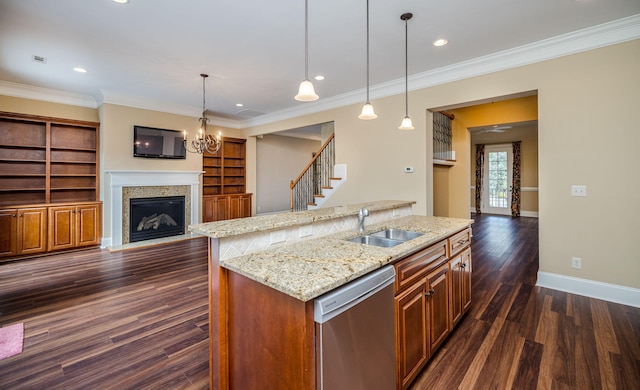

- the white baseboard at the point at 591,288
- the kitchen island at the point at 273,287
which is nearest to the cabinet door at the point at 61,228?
the kitchen island at the point at 273,287

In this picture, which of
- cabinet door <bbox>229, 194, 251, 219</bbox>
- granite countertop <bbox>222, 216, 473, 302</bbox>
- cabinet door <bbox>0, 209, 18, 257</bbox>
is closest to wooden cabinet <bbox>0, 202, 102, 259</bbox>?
cabinet door <bbox>0, 209, 18, 257</bbox>

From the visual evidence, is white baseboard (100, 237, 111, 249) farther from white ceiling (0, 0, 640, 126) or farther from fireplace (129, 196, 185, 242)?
white ceiling (0, 0, 640, 126)

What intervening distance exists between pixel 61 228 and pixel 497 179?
11973 mm

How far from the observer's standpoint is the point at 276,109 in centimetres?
659

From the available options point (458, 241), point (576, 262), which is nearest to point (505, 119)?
point (576, 262)

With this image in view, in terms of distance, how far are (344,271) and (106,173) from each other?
5975mm

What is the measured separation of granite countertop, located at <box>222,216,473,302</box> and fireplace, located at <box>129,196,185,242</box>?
5309 mm

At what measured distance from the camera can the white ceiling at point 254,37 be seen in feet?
9.07

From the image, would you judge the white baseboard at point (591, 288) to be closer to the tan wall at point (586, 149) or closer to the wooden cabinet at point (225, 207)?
the tan wall at point (586, 149)

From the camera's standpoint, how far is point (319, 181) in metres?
7.56

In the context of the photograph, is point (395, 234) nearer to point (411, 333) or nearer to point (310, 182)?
point (411, 333)

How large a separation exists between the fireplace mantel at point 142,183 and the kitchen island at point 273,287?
497 cm

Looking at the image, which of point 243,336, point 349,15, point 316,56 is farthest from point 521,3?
point 243,336

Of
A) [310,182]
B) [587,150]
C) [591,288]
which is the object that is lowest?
[591,288]
